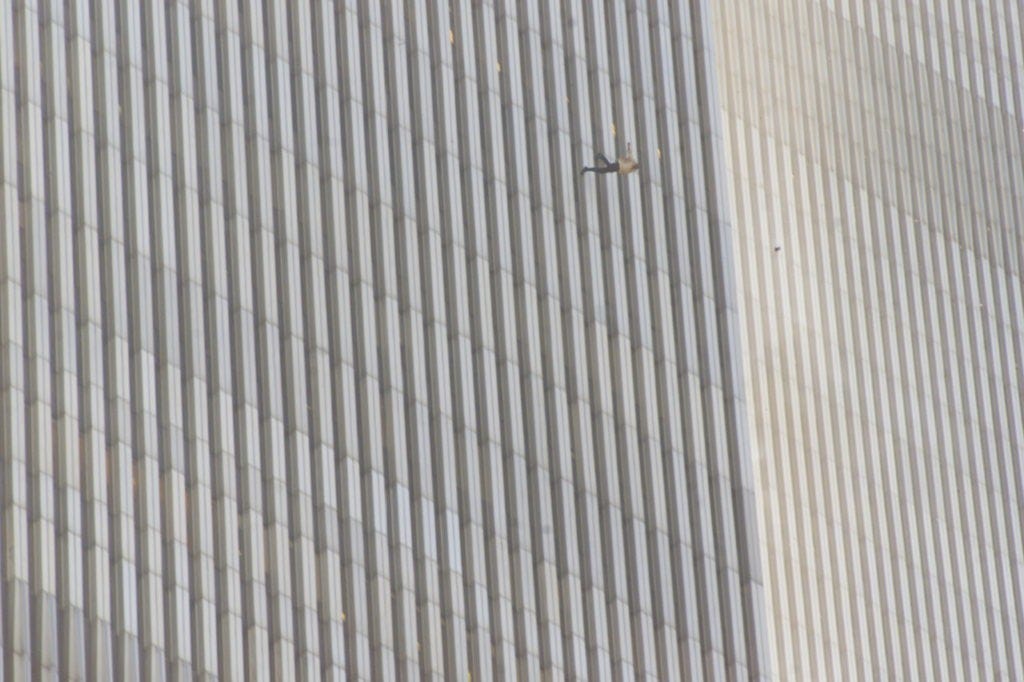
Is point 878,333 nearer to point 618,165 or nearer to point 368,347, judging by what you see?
point 618,165

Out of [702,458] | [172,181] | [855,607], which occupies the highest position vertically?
[172,181]

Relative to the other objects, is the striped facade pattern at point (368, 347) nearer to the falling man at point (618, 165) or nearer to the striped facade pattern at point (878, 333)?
the falling man at point (618, 165)

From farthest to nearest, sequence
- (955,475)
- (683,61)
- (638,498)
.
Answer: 1. (955,475)
2. (683,61)
3. (638,498)

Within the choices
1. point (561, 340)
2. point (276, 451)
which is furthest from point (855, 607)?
point (276, 451)

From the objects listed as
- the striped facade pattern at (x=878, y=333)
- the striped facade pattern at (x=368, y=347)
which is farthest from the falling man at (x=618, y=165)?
the striped facade pattern at (x=878, y=333)

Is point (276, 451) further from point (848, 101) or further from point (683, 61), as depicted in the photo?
point (848, 101)

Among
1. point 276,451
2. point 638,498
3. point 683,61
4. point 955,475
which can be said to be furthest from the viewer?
point 955,475
